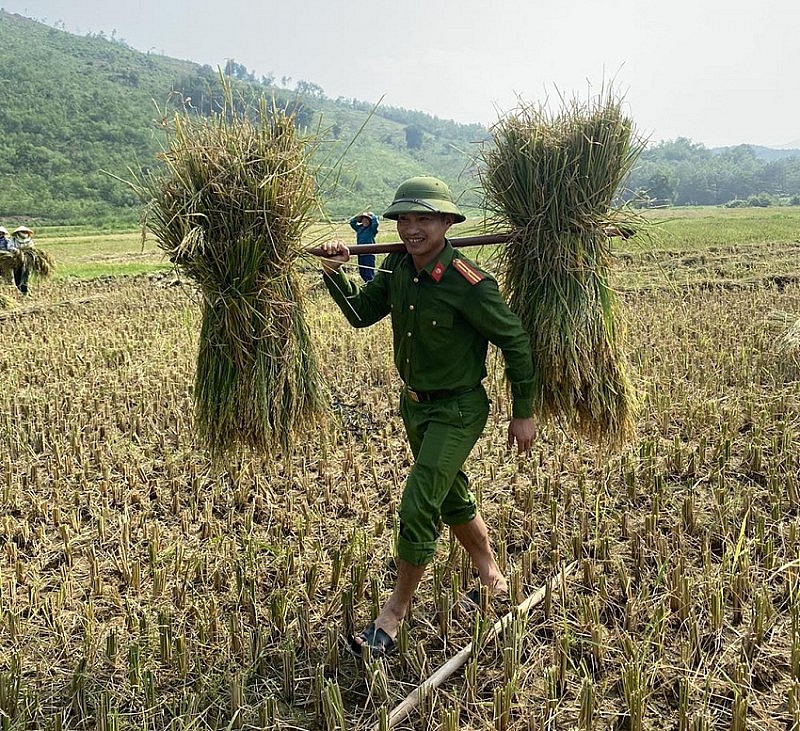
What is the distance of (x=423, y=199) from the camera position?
236 cm

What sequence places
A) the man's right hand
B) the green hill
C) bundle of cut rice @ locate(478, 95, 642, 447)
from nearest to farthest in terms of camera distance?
the man's right hand, bundle of cut rice @ locate(478, 95, 642, 447), the green hill

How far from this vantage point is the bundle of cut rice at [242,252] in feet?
7.72

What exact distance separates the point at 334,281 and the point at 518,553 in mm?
1497

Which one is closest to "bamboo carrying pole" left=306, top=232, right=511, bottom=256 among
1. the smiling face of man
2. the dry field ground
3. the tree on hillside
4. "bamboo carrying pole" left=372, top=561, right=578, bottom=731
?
the smiling face of man

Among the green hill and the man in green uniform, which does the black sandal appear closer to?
the man in green uniform

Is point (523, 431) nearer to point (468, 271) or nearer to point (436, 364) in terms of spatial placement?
point (436, 364)

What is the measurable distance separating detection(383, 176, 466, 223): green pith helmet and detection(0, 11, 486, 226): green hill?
32cm

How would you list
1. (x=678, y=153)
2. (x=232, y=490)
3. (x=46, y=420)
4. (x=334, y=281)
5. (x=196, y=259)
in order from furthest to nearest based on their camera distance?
(x=678, y=153) → (x=46, y=420) → (x=232, y=490) → (x=334, y=281) → (x=196, y=259)

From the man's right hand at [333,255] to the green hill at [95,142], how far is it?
20 cm

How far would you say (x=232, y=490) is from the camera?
3695 mm

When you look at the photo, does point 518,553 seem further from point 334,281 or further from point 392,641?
point 334,281

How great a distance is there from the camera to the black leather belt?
2499 mm

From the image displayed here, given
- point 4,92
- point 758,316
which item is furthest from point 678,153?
point 758,316

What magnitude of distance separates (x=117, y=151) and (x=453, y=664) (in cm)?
5592
